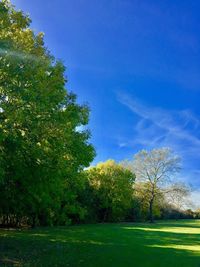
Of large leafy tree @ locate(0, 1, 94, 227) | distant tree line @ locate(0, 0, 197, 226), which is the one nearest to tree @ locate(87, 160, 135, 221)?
distant tree line @ locate(0, 0, 197, 226)

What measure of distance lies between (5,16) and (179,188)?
55282mm

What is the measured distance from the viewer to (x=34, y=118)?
52.2 ft

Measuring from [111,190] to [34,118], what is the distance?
175 feet

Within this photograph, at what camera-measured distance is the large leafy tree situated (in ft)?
49.7

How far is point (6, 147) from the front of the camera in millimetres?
16828

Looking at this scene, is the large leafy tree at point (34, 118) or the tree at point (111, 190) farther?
the tree at point (111, 190)

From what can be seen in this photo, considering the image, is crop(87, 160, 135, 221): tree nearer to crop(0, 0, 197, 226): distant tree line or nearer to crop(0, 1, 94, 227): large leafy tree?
crop(0, 0, 197, 226): distant tree line

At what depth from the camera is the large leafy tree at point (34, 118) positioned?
15.2 m

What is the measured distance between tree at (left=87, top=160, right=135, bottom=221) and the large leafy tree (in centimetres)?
4467

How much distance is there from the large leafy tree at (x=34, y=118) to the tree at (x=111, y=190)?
147 ft

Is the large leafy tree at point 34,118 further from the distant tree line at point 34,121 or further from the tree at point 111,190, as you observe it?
the tree at point 111,190

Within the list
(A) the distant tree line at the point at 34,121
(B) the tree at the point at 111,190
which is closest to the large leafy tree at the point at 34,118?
(A) the distant tree line at the point at 34,121

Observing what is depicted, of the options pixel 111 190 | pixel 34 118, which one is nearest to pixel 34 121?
pixel 34 118

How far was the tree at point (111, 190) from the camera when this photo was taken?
65375 mm
